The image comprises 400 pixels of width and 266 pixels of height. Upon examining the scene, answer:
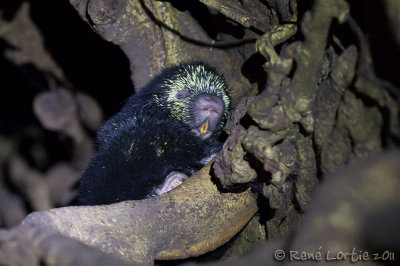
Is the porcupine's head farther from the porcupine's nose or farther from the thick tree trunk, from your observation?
the thick tree trunk

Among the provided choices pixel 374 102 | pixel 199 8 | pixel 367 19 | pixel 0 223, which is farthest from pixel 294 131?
pixel 0 223

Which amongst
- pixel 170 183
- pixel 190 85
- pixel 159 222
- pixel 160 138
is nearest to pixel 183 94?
pixel 190 85

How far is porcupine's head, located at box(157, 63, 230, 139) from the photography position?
275 centimetres

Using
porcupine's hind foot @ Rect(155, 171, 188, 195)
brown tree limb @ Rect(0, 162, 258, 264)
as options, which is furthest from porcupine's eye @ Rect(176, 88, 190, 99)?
brown tree limb @ Rect(0, 162, 258, 264)

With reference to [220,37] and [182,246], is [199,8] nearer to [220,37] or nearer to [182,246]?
[220,37]

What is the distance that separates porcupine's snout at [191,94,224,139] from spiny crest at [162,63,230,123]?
9cm

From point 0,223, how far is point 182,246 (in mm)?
3094

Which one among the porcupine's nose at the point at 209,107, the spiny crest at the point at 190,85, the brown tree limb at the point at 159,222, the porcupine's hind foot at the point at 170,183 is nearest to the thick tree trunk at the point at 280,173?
the brown tree limb at the point at 159,222

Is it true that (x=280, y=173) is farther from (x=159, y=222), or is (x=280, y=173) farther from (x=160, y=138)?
(x=160, y=138)

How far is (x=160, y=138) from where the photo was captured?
2.22 meters

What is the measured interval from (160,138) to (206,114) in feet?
2.11

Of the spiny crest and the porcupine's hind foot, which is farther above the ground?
the spiny crest

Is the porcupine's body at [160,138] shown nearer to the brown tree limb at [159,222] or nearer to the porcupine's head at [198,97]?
the porcupine's head at [198,97]

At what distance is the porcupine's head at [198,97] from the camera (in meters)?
2.75
